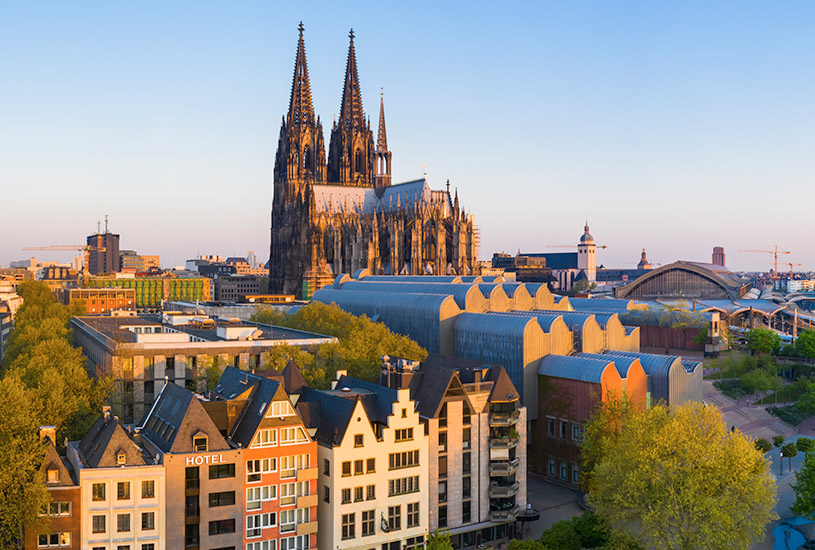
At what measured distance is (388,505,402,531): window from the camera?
56.7 meters

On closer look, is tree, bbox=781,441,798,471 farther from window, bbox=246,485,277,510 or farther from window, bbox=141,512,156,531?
window, bbox=141,512,156,531

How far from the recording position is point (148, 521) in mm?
49750

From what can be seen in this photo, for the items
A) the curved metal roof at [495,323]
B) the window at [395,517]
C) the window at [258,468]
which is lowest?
the window at [395,517]

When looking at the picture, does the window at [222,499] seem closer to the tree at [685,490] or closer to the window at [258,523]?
the window at [258,523]

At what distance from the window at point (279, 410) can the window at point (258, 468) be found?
291 cm

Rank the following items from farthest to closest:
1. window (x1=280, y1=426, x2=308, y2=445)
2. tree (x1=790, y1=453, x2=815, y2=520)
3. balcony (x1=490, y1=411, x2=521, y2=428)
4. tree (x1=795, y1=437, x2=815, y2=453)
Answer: tree (x1=795, y1=437, x2=815, y2=453), balcony (x1=490, y1=411, x2=521, y2=428), tree (x1=790, y1=453, x2=815, y2=520), window (x1=280, y1=426, x2=308, y2=445)

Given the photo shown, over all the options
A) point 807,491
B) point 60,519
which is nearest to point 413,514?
point 60,519

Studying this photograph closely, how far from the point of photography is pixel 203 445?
168 ft

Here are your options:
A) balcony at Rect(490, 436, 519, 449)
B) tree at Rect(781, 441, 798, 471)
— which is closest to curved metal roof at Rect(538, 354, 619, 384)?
balcony at Rect(490, 436, 519, 449)

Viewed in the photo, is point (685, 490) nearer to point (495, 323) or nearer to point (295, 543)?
point (295, 543)

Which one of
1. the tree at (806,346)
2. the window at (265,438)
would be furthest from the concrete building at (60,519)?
the tree at (806,346)

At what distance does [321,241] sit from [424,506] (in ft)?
431

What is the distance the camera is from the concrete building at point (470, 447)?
60188 mm

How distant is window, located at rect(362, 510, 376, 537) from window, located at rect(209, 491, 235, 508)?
931 cm
